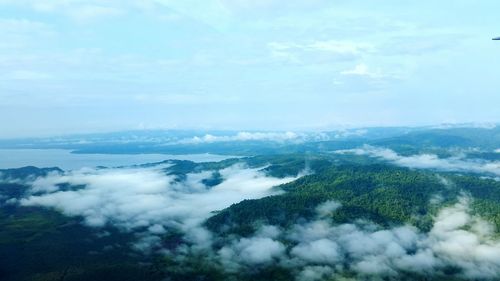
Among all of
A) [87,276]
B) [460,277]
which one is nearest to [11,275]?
[87,276]

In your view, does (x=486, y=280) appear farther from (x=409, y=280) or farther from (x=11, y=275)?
(x=11, y=275)

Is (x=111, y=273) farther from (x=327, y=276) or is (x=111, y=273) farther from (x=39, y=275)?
(x=327, y=276)

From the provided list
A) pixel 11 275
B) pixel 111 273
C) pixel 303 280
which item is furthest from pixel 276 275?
pixel 11 275

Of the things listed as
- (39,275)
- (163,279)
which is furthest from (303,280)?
(39,275)

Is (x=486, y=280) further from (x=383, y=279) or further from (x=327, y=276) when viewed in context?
(x=327, y=276)

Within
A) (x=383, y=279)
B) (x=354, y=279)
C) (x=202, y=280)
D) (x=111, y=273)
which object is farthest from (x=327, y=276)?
(x=111, y=273)

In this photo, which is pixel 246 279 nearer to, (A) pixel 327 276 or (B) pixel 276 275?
(B) pixel 276 275
